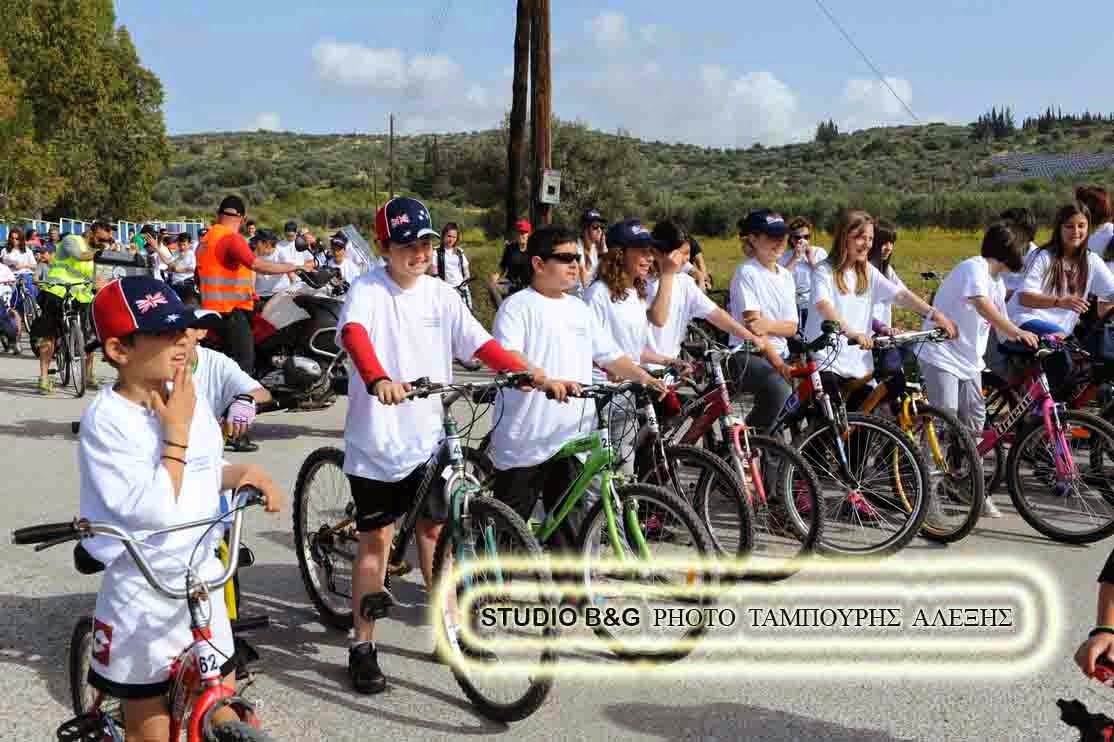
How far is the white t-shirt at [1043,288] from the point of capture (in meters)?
8.07

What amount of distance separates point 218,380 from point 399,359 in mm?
757

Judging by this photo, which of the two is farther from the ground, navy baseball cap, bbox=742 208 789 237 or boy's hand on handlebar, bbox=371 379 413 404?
navy baseball cap, bbox=742 208 789 237

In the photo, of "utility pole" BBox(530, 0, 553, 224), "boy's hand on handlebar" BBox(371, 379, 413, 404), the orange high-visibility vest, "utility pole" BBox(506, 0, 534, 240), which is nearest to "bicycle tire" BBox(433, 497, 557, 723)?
"boy's hand on handlebar" BBox(371, 379, 413, 404)

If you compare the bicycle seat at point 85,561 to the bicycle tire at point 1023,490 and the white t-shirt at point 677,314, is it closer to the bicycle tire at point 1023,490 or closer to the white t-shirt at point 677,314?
the white t-shirt at point 677,314

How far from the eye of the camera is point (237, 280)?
9.94 metres

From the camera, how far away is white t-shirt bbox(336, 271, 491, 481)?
4637mm

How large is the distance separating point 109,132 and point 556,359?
64072 millimetres

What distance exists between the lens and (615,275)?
6.40 m

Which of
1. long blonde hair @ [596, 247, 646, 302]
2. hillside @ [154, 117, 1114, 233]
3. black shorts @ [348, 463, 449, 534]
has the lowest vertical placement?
black shorts @ [348, 463, 449, 534]

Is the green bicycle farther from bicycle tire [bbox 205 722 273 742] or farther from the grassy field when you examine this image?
the grassy field

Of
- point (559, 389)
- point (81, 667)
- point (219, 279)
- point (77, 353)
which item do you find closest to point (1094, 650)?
point (559, 389)

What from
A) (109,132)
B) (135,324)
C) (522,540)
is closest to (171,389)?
(135,324)

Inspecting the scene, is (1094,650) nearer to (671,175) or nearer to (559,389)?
(559,389)

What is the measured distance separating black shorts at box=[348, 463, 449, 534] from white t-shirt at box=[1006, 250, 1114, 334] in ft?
17.0
